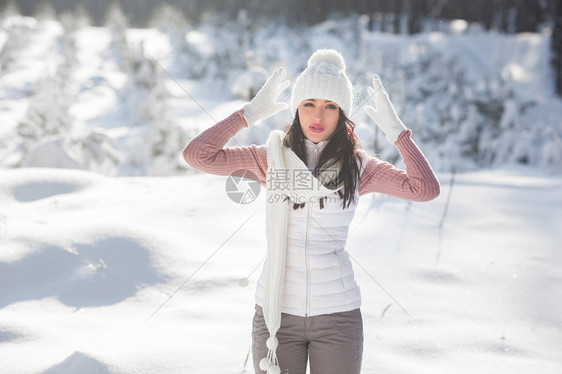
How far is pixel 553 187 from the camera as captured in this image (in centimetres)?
577

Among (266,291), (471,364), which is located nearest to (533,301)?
(471,364)

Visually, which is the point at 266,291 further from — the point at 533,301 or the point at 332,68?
the point at 533,301

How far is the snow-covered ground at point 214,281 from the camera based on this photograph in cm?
233

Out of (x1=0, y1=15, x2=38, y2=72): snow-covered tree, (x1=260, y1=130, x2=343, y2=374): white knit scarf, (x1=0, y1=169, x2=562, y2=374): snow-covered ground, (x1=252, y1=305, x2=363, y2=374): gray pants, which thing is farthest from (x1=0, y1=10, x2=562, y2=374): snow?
(x1=0, y1=15, x2=38, y2=72): snow-covered tree

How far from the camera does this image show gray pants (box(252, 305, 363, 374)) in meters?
1.37

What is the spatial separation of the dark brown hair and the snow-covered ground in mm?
1180

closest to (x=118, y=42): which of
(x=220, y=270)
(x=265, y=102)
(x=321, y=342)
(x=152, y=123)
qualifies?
(x=152, y=123)

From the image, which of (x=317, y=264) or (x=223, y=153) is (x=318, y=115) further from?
(x=317, y=264)

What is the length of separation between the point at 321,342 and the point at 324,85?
2.48ft

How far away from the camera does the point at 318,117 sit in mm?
1430

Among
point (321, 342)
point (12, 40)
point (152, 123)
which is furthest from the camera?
point (12, 40)

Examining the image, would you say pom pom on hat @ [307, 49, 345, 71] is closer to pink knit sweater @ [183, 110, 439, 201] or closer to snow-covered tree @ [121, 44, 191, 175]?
pink knit sweater @ [183, 110, 439, 201]

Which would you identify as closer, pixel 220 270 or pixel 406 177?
pixel 406 177

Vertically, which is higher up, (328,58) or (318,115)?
(328,58)
